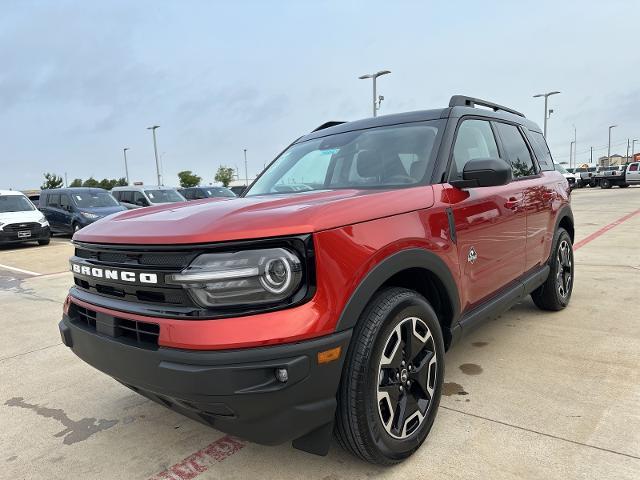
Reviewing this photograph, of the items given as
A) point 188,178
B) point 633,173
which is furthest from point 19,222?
point 188,178

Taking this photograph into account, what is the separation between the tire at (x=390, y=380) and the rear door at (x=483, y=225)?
549 mm

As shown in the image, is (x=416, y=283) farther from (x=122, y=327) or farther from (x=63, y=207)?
(x=63, y=207)

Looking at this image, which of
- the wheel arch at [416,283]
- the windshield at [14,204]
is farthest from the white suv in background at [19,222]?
the wheel arch at [416,283]

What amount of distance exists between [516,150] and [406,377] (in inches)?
95.0

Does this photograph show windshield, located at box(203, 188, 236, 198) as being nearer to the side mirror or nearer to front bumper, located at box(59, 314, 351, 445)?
the side mirror

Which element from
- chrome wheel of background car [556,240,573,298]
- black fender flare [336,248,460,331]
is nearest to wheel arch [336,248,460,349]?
black fender flare [336,248,460,331]

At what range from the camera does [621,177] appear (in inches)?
Result: 1401

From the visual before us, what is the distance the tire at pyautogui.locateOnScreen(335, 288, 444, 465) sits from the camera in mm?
2041

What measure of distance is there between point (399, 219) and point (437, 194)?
433 millimetres

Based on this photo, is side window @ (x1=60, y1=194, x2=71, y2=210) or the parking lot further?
side window @ (x1=60, y1=194, x2=71, y2=210)

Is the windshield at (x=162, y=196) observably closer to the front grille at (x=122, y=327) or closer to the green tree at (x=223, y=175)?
the front grille at (x=122, y=327)

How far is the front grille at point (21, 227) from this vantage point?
12602 mm

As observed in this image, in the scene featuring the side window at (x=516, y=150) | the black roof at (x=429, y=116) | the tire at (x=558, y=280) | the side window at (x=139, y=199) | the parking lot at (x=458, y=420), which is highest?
the black roof at (x=429, y=116)

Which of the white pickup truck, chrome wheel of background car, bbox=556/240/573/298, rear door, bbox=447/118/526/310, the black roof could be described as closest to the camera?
rear door, bbox=447/118/526/310
